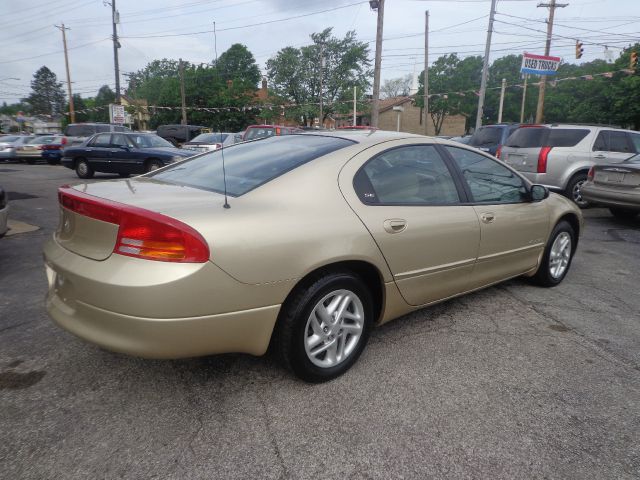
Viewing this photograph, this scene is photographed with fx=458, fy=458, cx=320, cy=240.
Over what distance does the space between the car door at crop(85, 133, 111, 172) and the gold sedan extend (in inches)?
450

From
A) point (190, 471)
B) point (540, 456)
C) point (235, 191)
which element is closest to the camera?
point (190, 471)

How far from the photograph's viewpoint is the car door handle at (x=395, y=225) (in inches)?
108

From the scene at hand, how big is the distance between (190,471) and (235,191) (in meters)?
1.37

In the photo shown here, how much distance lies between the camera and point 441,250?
10.1ft

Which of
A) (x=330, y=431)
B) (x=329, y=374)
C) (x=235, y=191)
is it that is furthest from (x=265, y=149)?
(x=330, y=431)

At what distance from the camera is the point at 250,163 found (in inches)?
116

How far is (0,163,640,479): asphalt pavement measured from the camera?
1.99 metres

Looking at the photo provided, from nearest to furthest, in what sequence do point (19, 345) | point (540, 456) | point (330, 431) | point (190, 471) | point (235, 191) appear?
point (190, 471), point (540, 456), point (330, 431), point (235, 191), point (19, 345)

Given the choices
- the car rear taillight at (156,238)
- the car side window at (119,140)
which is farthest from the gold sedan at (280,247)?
the car side window at (119,140)

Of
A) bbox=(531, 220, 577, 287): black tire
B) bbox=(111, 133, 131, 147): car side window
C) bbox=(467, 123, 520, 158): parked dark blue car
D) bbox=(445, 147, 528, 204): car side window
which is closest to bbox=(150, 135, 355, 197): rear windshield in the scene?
bbox=(445, 147, 528, 204): car side window

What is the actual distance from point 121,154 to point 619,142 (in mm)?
12436

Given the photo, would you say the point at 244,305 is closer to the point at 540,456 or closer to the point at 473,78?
the point at 540,456

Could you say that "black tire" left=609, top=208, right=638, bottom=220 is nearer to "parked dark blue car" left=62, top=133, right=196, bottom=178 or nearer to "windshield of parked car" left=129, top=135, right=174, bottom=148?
"parked dark blue car" left=62, top=133, right=196, bottom=178

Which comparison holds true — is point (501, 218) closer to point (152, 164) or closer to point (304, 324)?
point (304, 324)
